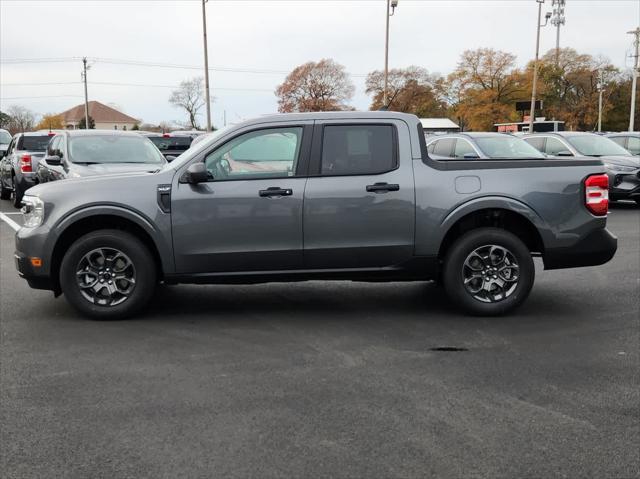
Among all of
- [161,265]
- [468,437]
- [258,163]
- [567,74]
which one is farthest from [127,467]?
[567,74]

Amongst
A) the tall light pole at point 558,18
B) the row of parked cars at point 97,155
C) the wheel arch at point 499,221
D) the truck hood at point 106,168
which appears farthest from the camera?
the tall light pole at point 558,18

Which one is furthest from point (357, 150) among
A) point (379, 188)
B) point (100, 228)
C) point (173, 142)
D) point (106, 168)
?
point (173, 142)

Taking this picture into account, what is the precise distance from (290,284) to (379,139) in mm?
2265

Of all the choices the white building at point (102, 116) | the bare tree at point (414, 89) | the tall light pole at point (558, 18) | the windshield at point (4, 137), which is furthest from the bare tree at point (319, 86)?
the windshield at point (4, 137)

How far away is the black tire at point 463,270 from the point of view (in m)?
6.25

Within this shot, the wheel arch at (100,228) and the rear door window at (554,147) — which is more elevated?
the rear door window at (554,147)

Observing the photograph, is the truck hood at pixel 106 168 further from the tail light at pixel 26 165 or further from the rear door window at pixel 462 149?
the rear door window at pixel 462 149

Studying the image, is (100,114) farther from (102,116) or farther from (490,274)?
(490,274)

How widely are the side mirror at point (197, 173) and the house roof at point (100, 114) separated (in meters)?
149

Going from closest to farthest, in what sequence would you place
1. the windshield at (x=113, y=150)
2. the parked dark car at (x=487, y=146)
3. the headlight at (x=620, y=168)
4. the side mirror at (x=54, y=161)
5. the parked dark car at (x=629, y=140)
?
the side mirror at (x=54, y=161), the windshield at (x=113, y=150), the parked dark car at (x=487, y=146), the headlight at (x=620, y=168), the parked dark car at (x=629, y=140)

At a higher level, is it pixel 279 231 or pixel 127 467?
pixel 279 231

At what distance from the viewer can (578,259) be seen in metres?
6.37

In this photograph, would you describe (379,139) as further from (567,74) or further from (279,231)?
(567,74)

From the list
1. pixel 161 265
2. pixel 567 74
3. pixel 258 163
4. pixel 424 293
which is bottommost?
pixel 424 293
